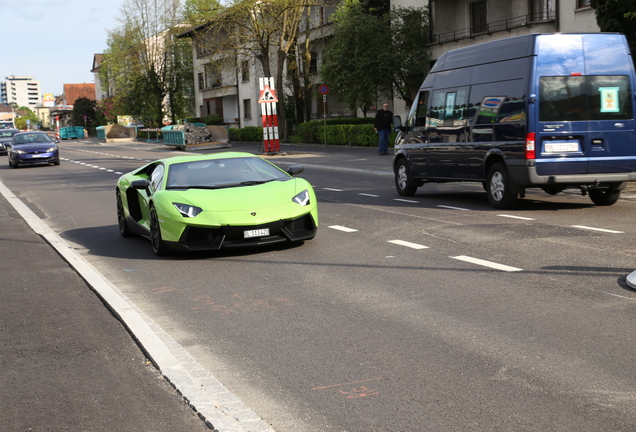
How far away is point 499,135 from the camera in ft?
43.8

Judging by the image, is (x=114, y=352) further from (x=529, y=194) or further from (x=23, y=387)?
(x=529, y=194)

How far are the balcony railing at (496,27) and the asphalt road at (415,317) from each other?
969 inches

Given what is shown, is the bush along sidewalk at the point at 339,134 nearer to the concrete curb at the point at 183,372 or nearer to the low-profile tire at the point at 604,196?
A: the low-profile tire at the point at 604,196

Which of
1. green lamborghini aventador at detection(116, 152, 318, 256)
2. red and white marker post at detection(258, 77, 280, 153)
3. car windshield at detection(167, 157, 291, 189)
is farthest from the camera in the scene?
red and white marker post at detection(258, 77, 280, 153)

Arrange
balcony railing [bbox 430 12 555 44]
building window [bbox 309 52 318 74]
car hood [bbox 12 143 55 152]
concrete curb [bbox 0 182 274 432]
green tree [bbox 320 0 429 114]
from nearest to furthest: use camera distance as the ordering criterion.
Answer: concrete curb [bbox 0 182 274 432] < car hood [bbox 12 143 55 152] < balcony railing [bbox 430 12 555 44] < green tree [bbox 320 0 429 114] < building window [bbox 309 52 318 74]

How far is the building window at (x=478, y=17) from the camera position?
40775 mm

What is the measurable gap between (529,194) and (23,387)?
507 inches

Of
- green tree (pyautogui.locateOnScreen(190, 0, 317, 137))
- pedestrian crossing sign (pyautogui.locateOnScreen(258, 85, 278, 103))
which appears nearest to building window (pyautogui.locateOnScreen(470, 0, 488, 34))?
green tree (pyautogui.locateOnScreen(190, 0, 317, 137))

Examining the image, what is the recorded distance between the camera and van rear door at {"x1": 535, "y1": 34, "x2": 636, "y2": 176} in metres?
12.7

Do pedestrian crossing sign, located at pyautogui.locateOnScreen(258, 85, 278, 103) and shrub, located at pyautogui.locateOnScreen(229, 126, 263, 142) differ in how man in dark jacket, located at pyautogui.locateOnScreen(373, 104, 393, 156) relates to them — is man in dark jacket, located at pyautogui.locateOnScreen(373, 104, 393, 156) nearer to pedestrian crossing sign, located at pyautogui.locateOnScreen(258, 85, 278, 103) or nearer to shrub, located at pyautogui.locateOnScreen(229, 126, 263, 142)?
pedestrian crossing sign, located at pyautogui.locateOnScreen(258, 85, 278, 103)

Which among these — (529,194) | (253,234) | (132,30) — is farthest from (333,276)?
(132,30)

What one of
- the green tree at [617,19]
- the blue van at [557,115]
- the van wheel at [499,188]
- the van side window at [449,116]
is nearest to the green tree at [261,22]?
the green tree at [617,19]

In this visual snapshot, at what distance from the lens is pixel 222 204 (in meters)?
9.80

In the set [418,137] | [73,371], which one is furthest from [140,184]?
[418,137]
